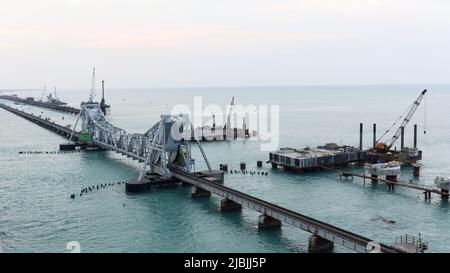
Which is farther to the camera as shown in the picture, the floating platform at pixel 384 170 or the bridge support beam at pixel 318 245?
the floating platform at pixel 384 170

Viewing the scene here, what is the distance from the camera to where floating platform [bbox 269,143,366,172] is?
87.7 metres

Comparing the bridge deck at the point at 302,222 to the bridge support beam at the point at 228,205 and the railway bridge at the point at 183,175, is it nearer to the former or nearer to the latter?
the railway bridge at the point at 183,175

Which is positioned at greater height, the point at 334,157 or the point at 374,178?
the point at 334,157

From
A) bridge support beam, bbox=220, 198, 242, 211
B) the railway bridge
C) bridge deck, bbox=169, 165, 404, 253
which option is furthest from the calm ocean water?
bridge deck, bbox=169, 165, 404, 253

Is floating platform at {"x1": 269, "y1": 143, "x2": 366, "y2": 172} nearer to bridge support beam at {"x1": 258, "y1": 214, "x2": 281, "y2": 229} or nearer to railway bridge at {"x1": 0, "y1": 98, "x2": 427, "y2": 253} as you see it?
railway bridge at {"x1": 0, "y1": 98, "x2": 427, "y2": 253}

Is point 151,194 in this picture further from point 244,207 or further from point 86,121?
point 86,121

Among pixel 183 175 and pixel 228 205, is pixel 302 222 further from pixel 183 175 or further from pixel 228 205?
pixel 183 175

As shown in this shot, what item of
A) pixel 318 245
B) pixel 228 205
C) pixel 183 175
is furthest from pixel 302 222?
pixel 183 175

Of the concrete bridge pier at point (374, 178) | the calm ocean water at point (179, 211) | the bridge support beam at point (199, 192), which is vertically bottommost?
the calm ocean water at point (179, 211)

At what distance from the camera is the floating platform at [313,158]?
87.7 metres

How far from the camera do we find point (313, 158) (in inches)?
3487

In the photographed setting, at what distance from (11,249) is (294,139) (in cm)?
10563

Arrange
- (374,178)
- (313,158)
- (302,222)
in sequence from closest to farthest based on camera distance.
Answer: (302,222) → (374,178) → (313,158)

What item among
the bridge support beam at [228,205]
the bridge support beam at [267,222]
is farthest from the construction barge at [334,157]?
the bridge support beam at [267,222]
